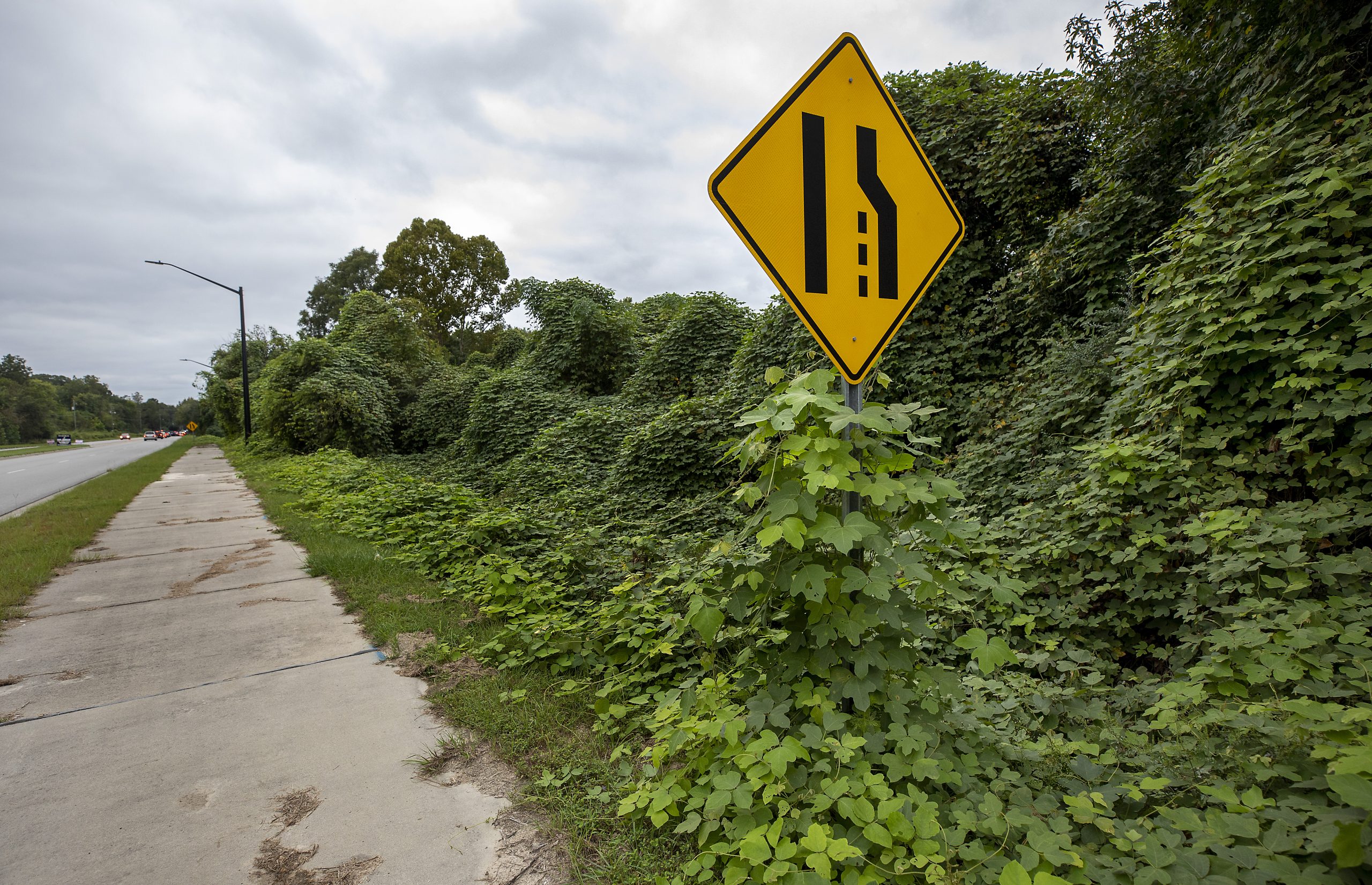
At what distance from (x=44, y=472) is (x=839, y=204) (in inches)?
1083

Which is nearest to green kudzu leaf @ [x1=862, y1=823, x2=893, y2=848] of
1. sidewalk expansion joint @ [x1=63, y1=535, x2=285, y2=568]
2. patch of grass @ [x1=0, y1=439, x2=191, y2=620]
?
patch of grass @ [x1=0, y1=439, x2=191, y2=620]

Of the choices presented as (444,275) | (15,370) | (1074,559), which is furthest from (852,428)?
(15,370)

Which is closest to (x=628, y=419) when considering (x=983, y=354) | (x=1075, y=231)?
(x=983, y=354)

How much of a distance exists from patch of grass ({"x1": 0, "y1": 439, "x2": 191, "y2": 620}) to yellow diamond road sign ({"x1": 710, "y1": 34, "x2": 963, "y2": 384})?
642 cm

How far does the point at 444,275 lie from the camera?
39.1m

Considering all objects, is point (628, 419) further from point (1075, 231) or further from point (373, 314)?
point (373, 314)

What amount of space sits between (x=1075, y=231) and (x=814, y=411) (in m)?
5.91

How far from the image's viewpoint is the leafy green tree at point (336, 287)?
54094mm

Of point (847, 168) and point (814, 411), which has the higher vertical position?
point (847, 168)

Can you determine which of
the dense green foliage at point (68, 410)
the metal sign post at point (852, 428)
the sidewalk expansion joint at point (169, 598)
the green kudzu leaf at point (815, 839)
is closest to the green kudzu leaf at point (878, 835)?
the green kudzu leaf at point (815, 839)

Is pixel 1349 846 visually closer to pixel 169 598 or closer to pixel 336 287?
pixel 169 598

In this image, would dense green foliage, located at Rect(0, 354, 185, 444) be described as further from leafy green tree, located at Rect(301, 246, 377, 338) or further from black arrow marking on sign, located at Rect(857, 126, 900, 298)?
black arrow marking on sign, located at Rect(857, 126, 900, 298)

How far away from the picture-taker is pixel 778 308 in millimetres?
8992

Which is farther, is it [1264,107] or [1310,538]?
[1264,107]
